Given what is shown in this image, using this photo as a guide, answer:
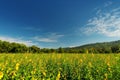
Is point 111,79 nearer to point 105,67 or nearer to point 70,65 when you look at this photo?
point 105,67

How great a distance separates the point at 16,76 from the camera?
166 inches

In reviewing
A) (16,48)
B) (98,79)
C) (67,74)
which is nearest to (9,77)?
(98,79)

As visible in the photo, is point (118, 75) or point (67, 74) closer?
point (118, 75)

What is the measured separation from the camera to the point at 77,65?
10398mm

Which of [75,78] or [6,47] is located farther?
[6,47]

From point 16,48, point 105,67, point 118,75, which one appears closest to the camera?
point 118,75

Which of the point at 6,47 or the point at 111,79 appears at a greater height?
the point at 6,47

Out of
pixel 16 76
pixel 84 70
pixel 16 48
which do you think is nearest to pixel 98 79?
pixel 84 70

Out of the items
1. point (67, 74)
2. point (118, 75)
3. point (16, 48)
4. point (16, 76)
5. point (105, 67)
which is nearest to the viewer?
point (16, 76)

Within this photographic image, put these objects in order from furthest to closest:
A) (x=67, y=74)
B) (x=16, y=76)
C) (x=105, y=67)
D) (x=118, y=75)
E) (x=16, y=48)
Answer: (x=16, y=48)
(x=67, y=74)
(x=105, y=67)
(x=118, y=75)
(x=16, y=76)

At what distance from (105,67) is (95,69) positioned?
0.43 metres

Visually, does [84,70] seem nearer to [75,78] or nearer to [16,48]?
[75,78]

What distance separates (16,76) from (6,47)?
58.3 metres

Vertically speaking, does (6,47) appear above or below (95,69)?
above
